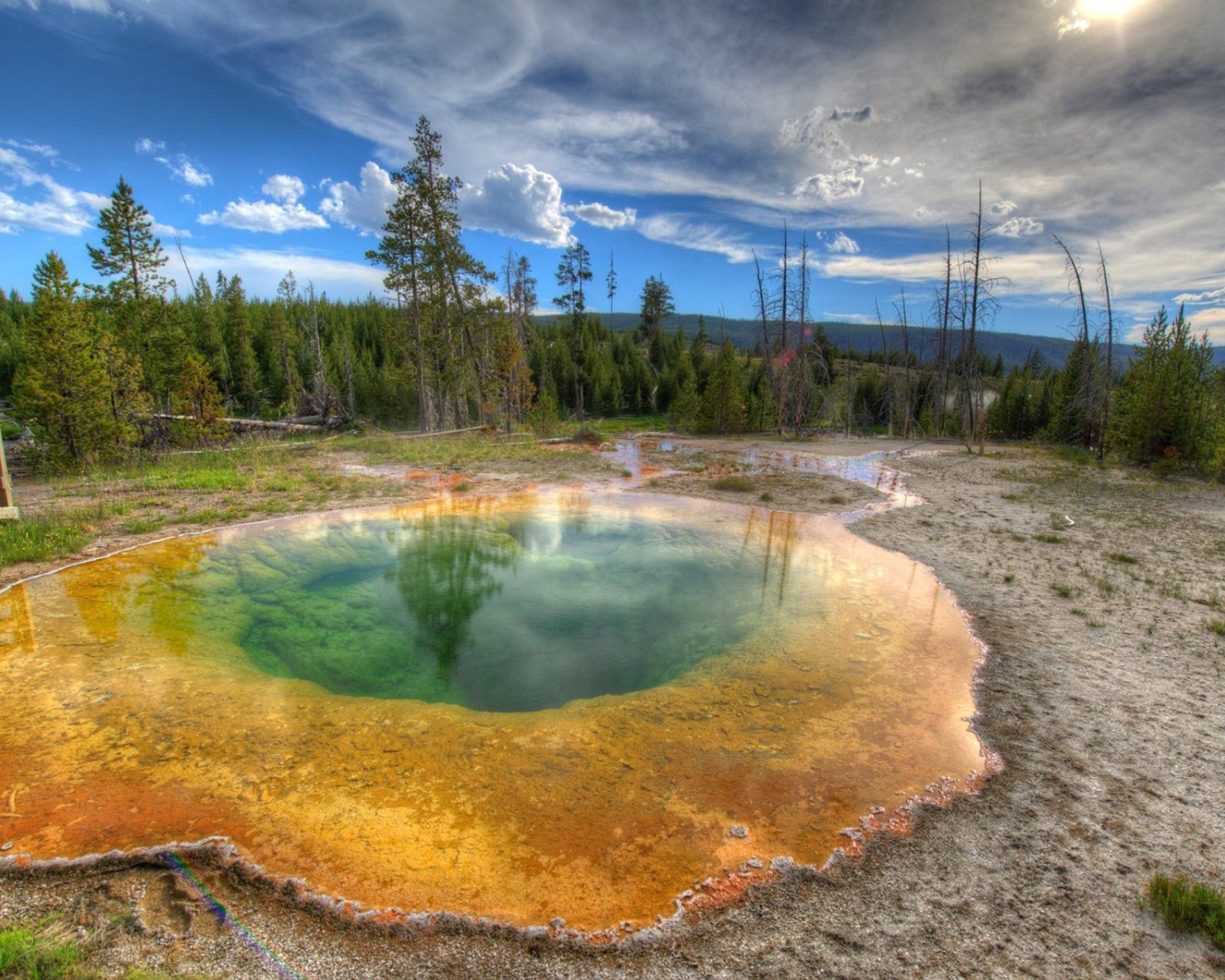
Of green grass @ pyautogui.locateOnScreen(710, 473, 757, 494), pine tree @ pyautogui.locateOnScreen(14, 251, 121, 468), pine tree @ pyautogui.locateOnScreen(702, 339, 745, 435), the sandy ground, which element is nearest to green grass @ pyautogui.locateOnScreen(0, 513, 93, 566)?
the sandy ground

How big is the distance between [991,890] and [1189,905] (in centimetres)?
92

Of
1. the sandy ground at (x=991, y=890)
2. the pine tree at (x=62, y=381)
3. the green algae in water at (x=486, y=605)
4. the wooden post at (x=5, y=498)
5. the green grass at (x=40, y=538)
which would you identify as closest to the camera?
the sandy ground at (x=991, y=890)

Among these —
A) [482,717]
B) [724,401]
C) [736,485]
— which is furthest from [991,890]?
[724,401]

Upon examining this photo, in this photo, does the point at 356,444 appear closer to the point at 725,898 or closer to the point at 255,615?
the point at 255,615

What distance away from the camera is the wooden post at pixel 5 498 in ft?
32.2

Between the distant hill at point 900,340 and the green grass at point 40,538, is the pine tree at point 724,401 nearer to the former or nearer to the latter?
the distant hill at point 900,340

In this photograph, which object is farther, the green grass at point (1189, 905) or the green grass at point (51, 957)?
the green grass at point (1189, 905)

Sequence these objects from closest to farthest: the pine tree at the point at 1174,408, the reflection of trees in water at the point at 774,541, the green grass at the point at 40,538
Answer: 1. the green grass at the point at 40,538
2. the reflection of trees in water at the point at 774,541
3. the pine tree at the point at 1174,408

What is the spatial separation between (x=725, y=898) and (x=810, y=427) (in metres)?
35.9

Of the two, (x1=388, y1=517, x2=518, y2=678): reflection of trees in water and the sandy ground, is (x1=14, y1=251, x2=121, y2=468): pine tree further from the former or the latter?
→ the sandy ground

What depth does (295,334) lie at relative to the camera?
55500 mm

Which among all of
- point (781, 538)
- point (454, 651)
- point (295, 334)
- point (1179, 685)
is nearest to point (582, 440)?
point (781, 538)

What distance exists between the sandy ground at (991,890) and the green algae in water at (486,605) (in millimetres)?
2628

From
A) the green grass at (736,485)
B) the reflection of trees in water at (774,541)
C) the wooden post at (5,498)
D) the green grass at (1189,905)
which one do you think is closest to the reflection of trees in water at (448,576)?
the reflection of trees in water at (774,541)
